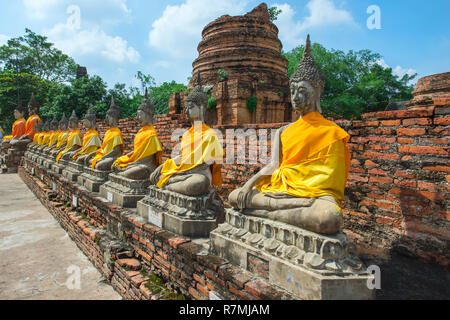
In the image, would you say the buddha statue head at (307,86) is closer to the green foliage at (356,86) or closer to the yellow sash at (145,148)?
the yellow sash at (145,148)

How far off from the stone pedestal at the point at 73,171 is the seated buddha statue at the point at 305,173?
543 cm

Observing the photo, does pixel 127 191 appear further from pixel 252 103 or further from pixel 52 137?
pixel 52 137

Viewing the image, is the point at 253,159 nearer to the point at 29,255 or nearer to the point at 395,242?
the point at 395,242

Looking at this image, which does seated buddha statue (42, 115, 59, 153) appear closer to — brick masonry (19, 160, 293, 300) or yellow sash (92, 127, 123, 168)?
yellow sash (92, 127, 123, 168)

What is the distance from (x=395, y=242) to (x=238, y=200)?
76.0 inches

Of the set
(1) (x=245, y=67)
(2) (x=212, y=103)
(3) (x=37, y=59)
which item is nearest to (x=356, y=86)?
(1) (x=245, y=67)

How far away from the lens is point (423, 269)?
2.80 metres

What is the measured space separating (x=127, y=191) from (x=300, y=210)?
3282 millimetres

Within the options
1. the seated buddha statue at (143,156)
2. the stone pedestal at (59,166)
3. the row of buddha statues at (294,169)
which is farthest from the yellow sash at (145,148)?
the stone pedestal at (59,166)

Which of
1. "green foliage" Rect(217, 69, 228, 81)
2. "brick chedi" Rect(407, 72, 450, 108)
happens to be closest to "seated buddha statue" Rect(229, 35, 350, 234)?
"brick chedi" Rect(407, 72, 450, 108)

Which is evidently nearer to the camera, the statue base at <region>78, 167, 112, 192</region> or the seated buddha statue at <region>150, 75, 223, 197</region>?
the seated buddha statue at <region>150, 75, 223, 197</region>

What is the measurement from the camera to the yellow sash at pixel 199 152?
3.72 meters

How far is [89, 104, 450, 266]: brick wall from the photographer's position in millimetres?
2932

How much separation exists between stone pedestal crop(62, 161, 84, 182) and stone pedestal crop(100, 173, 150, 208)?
7.64ft
